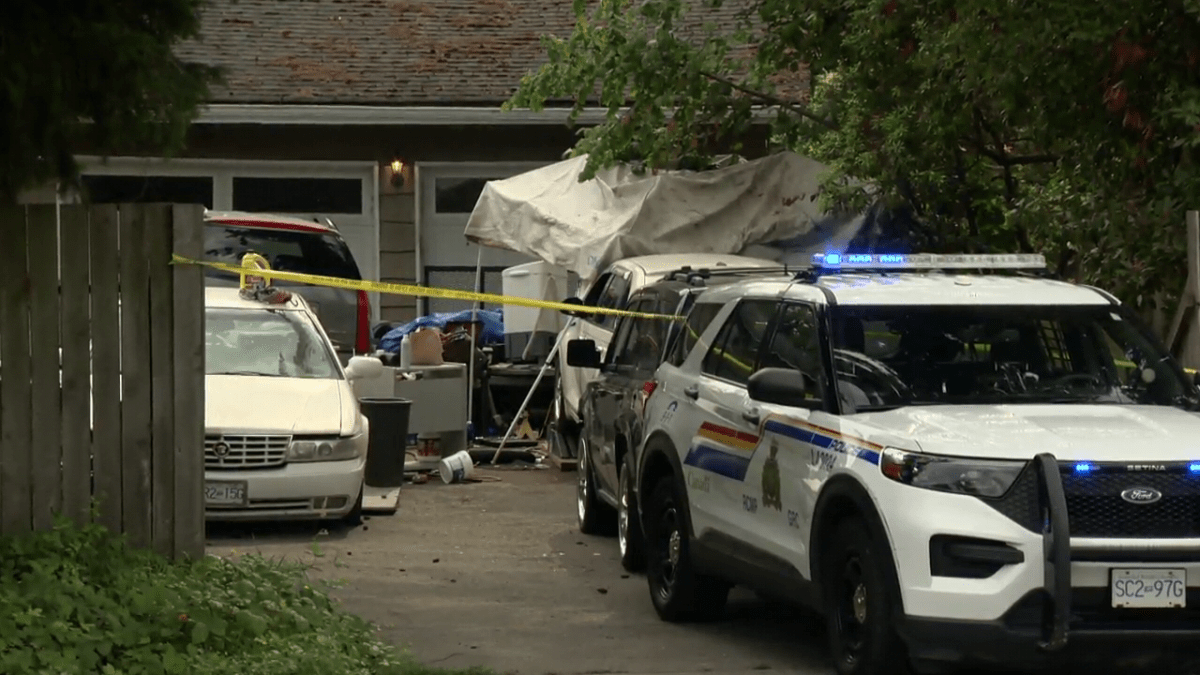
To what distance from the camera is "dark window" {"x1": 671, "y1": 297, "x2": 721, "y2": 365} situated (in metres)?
10.2

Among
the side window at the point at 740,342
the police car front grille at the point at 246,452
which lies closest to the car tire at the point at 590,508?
the police car front grille at the point at 246,452

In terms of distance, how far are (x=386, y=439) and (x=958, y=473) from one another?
8.23 meters

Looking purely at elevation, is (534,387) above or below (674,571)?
below

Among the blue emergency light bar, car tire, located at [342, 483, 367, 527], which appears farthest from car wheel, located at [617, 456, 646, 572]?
the blue emergency light bar

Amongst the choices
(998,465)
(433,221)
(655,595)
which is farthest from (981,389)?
(433,221)

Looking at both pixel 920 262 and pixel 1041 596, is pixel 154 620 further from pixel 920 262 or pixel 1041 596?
pixel 920 262

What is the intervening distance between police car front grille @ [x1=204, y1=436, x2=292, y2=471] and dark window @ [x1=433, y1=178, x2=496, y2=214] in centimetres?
1127

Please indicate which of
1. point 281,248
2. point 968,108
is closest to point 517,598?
point 968,108

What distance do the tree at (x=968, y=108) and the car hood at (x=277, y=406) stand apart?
3.90 m

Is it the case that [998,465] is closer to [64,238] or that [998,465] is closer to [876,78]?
[64,238]

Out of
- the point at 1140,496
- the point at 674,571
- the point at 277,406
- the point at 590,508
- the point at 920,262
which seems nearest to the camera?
the point at 1140,496

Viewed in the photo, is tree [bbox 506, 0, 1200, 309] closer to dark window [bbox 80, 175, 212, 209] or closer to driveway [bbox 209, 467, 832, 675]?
driveway [bbox 209, 467, 832, 675]

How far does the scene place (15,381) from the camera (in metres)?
8.03

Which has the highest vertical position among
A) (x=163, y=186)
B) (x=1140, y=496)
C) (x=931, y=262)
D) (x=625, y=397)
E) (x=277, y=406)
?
(x=931, y=262)
